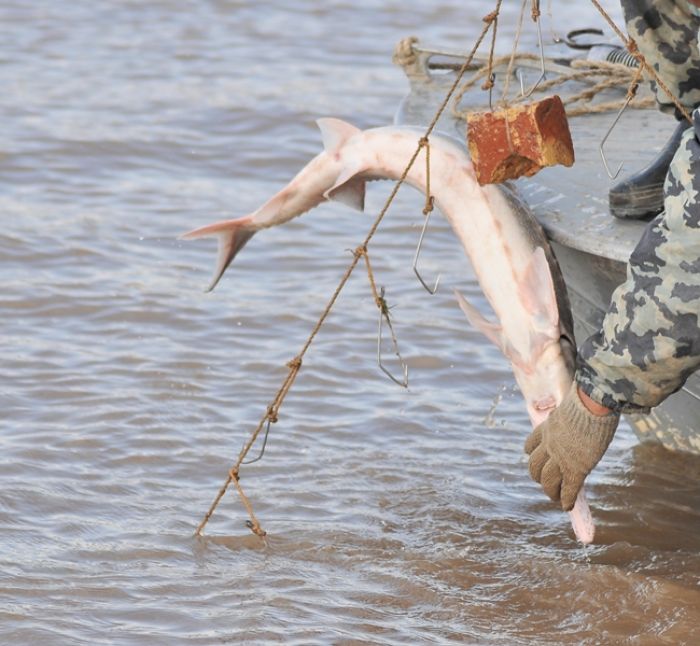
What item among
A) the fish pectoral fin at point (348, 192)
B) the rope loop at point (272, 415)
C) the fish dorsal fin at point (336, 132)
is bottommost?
the rope loop at point (272, 415)

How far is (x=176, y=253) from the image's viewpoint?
7.45 metres

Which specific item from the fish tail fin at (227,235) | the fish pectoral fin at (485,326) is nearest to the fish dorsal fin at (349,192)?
the fish tail fin at (227,235)

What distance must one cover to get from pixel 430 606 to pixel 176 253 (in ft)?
11.9

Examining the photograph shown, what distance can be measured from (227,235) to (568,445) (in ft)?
4.97

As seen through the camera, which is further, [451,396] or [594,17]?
[594,17]

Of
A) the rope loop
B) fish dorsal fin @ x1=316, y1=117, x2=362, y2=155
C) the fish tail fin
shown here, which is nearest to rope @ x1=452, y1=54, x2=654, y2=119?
fish dorsal fin @ x1=316, y1=117, x2=362, y2=155

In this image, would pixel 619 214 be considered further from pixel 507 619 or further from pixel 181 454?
pixel 181 454

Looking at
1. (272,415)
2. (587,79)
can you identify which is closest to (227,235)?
(272,415)

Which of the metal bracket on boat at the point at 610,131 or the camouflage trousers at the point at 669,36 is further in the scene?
the metal bracket on boat at the point at 610,131

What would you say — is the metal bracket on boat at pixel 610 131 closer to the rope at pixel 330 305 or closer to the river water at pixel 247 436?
the rope at pixel 330 305

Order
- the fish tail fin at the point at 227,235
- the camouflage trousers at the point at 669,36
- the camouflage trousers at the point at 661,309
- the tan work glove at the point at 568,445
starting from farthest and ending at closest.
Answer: the fish tail fin at the point at 227,235 → the camouflage trousers at the point at 669,36 → the tan work glove at the point at 568,445 → the camouflage trousers at the point at 661,309

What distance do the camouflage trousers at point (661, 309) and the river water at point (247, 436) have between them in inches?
31.9

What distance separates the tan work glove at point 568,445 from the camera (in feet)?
12.7

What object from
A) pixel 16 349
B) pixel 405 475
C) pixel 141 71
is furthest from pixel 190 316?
pixel 141 71
